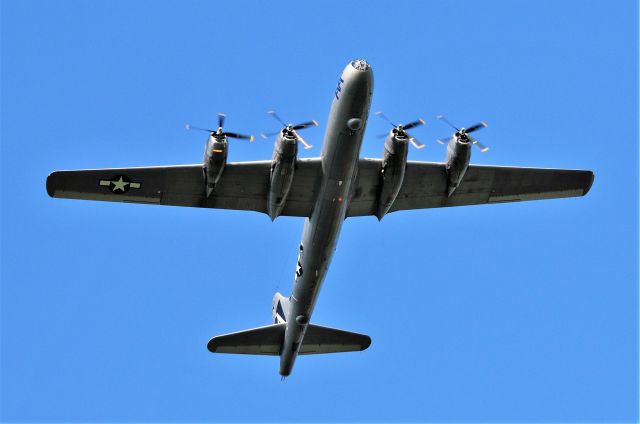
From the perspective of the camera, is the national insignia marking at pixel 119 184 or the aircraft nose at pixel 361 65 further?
the national insignia marking at pixel 119 184

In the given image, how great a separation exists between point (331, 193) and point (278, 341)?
8292mm

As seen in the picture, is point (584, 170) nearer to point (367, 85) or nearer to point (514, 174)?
point (514, 174)

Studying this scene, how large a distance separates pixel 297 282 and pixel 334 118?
7.13m

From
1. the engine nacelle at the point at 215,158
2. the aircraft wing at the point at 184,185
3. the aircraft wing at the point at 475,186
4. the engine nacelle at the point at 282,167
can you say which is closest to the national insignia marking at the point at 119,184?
the aircraft wing at the point at 184,185

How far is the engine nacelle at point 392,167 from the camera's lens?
35.7m

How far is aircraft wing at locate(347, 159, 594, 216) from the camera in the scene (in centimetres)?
3788

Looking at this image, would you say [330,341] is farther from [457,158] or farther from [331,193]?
[457,158]

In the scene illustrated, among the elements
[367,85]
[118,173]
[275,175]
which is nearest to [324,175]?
[275,175]

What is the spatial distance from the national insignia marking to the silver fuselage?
21.7 feet

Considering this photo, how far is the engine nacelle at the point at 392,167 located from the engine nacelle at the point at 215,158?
19.3ft

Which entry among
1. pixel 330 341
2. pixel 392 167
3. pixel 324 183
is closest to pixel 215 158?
pixel 324 183

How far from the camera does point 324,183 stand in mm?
35344

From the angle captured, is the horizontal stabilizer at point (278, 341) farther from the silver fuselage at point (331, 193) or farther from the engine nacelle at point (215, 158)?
the engine nacelle at point (215, 158)

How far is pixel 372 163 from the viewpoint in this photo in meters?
36.7
